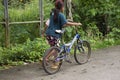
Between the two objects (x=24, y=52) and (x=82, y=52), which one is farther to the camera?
(x=24, y=52)

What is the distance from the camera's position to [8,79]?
7.29 metres

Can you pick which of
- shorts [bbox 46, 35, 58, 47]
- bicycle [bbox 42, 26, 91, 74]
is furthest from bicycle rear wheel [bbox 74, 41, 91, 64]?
shorts [bbox 46, 35, 58, 47]

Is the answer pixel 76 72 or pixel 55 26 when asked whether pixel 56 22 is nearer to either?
pixel 55 26

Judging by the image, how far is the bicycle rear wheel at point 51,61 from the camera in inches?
294

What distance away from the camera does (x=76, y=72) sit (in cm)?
784

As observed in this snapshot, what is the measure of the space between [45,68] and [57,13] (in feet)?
4.36

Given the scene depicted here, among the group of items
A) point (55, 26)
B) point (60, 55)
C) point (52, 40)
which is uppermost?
point (55, 26)

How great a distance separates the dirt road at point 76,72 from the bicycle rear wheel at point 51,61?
0.46 ft

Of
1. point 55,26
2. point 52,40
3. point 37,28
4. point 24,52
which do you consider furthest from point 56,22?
point 37,28

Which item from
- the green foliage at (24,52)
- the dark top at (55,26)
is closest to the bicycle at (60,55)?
the dark top at (55,26)

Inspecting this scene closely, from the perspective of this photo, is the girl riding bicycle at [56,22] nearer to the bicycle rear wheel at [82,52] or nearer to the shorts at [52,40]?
the shorts at [52,40]

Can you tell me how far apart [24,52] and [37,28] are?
1.56 metres

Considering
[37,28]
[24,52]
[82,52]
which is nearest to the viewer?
[82,52]

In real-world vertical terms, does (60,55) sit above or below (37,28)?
below
